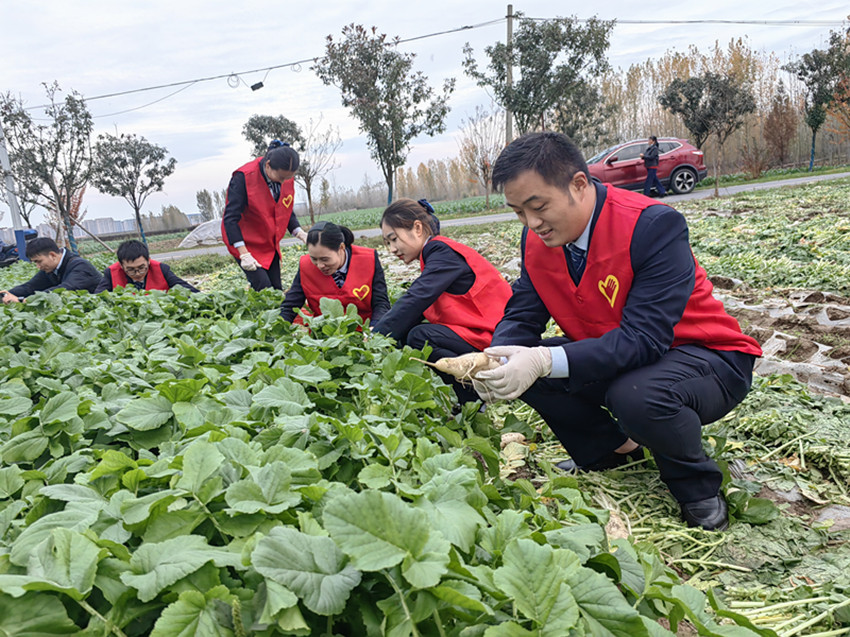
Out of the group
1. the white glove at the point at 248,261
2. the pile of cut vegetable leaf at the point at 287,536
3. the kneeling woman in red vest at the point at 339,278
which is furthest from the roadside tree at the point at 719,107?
the pile of cut vegetable leaf at the point at 287,536

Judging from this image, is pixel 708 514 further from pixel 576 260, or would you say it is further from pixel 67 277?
pixel 67 277

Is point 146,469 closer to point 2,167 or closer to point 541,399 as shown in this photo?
point 541,399

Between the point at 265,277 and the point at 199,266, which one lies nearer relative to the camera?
the point at 265,277

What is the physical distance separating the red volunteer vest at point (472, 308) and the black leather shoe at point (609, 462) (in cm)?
76

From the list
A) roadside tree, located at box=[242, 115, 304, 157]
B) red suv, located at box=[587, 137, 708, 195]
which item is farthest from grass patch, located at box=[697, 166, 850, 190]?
roadside tree, located at box=[242, 115, 304, 157]

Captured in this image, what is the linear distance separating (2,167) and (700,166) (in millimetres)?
17322

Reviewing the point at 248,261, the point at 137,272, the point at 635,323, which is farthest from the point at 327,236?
the point at 137,272

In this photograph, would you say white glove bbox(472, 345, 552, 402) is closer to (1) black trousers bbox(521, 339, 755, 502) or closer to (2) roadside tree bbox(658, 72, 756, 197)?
(1) black trousers bbox(521, 339, 755, 502)

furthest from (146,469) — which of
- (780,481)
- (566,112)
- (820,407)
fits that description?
(566,112)

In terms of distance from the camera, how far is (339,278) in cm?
358

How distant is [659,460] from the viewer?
6.56ft

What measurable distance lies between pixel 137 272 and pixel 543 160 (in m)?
4.11

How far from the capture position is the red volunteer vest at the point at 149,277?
5070mm

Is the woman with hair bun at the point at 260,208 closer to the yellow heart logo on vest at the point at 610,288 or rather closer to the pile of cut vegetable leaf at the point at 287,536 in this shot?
the yellow heart logo on vest at the point at 610,288
